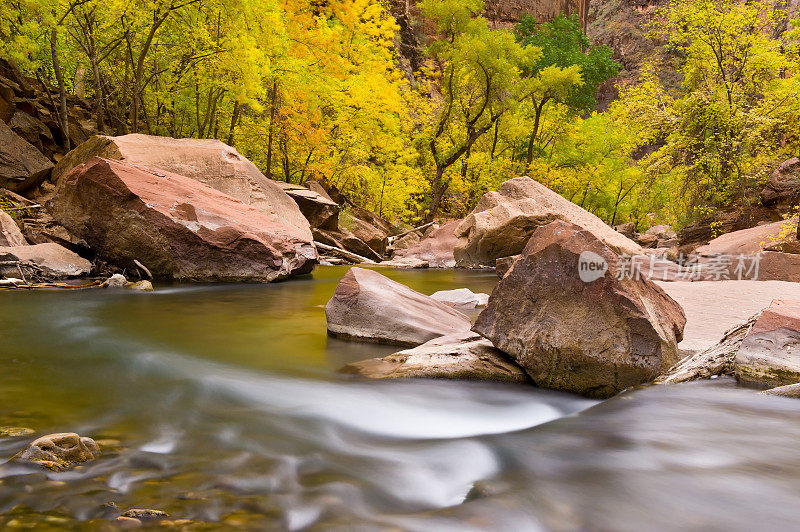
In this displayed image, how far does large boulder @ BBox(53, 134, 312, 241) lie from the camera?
12.3 m

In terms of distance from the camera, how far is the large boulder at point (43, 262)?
913 cm

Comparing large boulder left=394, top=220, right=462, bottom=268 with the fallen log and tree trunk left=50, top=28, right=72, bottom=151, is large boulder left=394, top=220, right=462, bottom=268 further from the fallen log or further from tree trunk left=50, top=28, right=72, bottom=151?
tree trunk left=50, top=28, right=72, bottom=151

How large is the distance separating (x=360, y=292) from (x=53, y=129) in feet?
55.6

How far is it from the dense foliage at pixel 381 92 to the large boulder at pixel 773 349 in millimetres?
14343

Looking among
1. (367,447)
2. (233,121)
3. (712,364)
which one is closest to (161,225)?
(367,447)

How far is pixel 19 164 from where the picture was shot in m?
13.9

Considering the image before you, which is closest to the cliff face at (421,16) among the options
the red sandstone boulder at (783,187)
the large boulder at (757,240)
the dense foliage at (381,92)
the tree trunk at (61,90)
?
the dense foliage at (381,92)

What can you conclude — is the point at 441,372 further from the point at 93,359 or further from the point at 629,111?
the point at 629,111

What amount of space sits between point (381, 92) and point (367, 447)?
20632 millimetres

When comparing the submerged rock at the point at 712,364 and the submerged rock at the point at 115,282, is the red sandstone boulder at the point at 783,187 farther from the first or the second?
the submerged rock at the point at 115,282

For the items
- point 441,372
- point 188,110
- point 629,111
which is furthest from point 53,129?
point 629,111

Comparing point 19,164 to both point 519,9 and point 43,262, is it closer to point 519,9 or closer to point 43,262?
point 43,262

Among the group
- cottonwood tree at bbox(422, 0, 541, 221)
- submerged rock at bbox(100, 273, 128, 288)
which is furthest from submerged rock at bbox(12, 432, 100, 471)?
cottonwood tree at bbox(422, 0, 541, 221)

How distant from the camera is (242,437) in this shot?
126 inches
